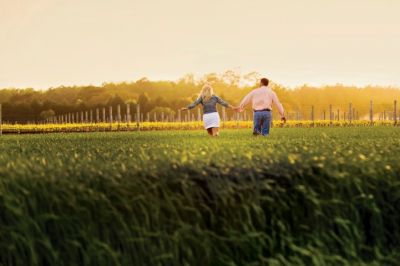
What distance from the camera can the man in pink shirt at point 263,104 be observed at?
64.0 ft

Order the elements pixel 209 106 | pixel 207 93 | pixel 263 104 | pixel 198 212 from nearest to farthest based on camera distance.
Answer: pixel 198 212 < pixel 263 104 < pixel 207 93 < pixel 209 106

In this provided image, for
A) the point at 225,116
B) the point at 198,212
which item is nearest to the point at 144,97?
the point at 225,116

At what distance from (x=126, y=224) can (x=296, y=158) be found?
173 centimetres

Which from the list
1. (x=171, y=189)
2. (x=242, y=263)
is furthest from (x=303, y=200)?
(x=171, y=189)

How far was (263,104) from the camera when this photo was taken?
64.3ft

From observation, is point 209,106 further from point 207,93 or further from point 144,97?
point 144,97

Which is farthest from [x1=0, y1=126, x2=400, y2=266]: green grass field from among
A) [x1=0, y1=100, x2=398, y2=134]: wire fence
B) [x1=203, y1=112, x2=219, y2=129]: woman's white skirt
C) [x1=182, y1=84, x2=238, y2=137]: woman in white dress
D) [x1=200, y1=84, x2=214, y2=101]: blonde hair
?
[x1=0, y1=100, x2=398, y2=134]: wire fence

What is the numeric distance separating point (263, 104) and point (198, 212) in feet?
47.6

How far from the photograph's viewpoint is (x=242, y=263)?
5.55 m

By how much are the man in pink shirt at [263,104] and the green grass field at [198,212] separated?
534 inches

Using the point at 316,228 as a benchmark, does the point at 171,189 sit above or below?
above

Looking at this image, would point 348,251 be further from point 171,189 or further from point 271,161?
point 171,189

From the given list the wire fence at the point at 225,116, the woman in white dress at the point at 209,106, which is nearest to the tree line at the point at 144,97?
the wire fence at the point at 225,116

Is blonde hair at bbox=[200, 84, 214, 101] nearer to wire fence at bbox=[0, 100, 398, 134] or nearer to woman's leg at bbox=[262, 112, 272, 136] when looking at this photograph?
woman's leg at bbox=[262, 112, 272, 136]
